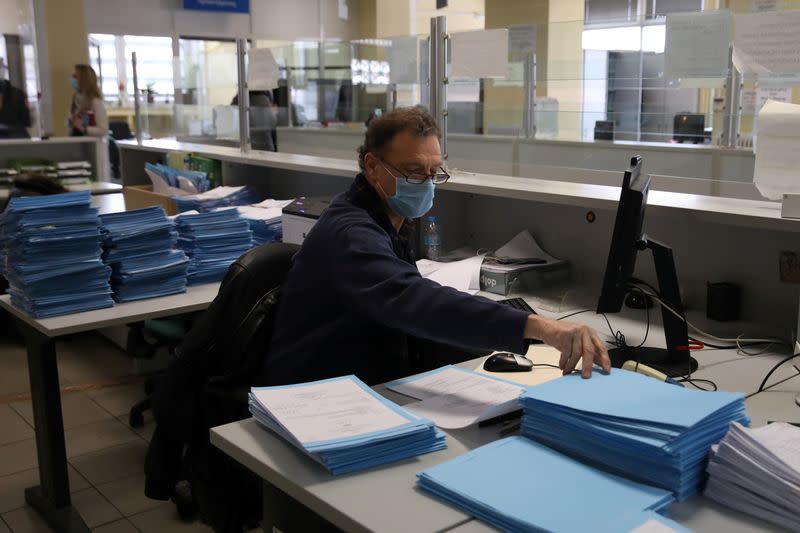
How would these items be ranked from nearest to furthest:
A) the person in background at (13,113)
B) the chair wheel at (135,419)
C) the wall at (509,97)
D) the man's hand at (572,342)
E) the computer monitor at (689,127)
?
the man's hand at (572,342) < the chair wheel at (135,419) < the computer monitor at (689,127) < the wall at (509,97) < the person in background at (13,113)

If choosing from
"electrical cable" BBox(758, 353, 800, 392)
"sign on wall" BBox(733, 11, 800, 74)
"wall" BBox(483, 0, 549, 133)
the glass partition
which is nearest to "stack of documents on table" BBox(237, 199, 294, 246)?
"sign on wall" BBox(733, 11, 800, 74)

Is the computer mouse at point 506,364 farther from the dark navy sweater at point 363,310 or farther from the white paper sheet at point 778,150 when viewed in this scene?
the white paper sheet at point 778,150

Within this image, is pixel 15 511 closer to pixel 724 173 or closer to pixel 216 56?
pixel 724 173

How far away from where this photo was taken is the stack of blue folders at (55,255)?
2506 mm

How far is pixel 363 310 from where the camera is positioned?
1672 millimetres

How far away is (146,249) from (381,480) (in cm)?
178

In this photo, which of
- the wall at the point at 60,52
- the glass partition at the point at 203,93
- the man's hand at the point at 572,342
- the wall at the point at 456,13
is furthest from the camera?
the wall at the point at 456,13

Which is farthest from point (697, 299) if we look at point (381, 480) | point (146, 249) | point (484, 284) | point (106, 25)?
point (106, 25)

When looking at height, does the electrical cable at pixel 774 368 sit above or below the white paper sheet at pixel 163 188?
below

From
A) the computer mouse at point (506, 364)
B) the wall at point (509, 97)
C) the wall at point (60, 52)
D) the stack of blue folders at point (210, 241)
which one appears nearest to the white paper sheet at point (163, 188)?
the stack of blue folders at point (210, 241)

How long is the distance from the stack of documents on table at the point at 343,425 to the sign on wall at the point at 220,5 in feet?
32.0

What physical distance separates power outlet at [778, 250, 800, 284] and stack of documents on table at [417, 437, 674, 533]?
1.13 m

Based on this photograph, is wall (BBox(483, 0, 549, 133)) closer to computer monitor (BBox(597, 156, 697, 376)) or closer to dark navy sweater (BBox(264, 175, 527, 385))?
computer monitor (BBox(597, 156, 697, 376))

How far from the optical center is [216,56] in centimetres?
746
